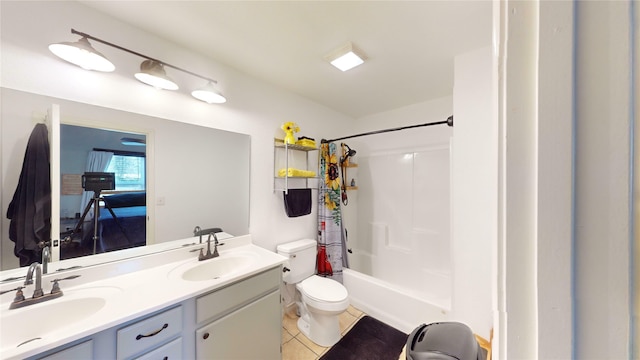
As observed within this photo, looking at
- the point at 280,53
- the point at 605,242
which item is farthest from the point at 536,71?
the point at 280,53

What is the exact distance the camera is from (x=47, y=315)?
2.99 ft

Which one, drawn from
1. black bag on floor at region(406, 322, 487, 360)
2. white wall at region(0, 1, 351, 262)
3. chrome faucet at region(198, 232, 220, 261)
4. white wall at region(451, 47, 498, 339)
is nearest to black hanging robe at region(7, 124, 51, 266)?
white wall at region(0, 1, 351, 262)

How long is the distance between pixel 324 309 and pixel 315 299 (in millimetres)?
99

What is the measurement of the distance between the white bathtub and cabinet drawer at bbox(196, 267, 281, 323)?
109 centimetres

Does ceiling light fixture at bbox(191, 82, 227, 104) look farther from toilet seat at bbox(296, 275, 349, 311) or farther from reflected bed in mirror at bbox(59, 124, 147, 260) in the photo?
toilet seat at bbox(296, 275, 349, 311)

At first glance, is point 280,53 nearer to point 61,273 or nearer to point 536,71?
point 536,71

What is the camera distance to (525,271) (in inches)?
10.1

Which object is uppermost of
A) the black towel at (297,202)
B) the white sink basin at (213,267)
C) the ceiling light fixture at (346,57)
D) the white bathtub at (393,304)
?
the ceiling light fixture at (346,57)

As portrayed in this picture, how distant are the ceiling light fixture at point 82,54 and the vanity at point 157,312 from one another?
1067 mm

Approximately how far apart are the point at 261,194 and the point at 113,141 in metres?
1.04

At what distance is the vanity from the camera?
0.82 metres

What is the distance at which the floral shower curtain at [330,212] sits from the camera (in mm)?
2375

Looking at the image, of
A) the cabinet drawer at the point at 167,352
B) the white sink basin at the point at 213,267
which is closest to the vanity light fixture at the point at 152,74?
the white sink basin at the point at 213,267

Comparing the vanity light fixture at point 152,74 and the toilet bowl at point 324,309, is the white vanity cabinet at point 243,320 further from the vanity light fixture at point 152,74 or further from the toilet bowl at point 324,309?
the vanity light fixture at point 152,74
